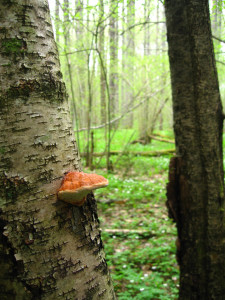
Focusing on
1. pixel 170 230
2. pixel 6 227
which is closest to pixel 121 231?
pixel 170 230

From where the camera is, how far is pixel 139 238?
392 cm

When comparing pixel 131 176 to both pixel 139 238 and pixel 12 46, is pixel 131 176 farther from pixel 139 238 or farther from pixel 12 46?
pixel 12 46

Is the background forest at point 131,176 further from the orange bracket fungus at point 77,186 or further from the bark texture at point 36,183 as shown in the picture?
the orange bracket fungus at point 77,186

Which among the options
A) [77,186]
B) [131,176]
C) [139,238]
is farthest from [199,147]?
[131,176]

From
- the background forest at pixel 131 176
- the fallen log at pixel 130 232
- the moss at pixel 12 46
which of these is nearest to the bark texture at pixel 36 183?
the moss at pixel 12 46

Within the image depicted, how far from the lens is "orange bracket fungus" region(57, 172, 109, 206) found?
0.90m

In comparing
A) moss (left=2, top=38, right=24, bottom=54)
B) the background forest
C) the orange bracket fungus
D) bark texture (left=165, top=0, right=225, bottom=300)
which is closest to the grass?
the background forest

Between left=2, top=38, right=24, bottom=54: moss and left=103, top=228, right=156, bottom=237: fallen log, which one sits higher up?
left=2, top=38, right=24, bottom=54: moss

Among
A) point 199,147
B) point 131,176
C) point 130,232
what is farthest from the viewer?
point 131,176

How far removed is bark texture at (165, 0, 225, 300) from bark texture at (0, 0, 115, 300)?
4.43 ft

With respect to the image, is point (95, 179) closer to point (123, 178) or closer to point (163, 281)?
point (163, 281)

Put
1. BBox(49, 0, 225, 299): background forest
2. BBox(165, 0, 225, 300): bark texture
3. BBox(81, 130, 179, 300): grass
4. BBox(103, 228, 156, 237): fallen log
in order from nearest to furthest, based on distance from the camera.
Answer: BBox(165, 0, 225, 300): bark texture < BBox(81, 130, 179, 300): grass < BBox(49, 0, 225, 299): background forest < BBox(103, 228, 156, 237): fallen log

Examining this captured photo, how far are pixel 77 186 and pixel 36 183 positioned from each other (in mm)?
158

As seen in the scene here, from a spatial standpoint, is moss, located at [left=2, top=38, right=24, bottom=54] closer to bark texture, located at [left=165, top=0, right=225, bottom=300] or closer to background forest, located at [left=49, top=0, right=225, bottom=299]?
bark texture, located at [left=165, top=0, right=225, bottom=300]
